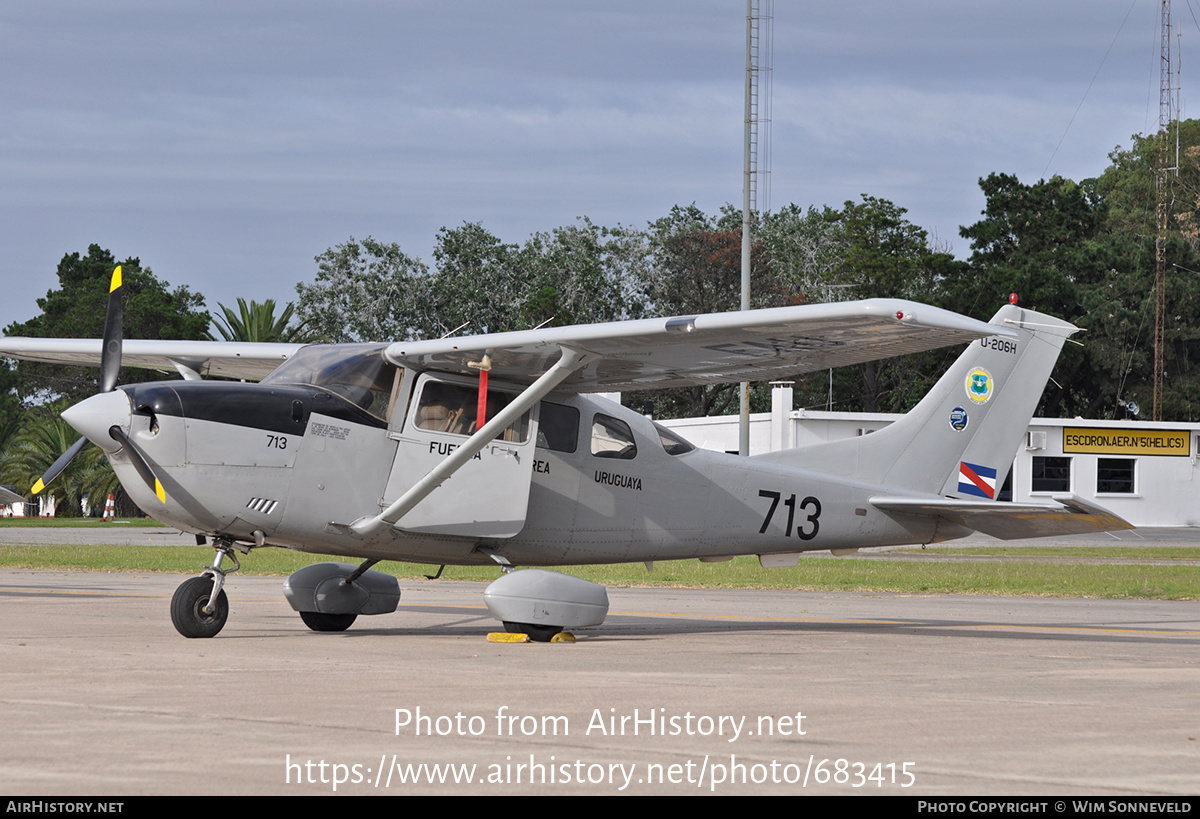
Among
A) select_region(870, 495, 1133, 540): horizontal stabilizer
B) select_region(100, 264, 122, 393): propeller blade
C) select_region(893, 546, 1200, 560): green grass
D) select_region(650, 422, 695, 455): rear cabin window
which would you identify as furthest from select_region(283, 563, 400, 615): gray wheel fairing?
select_region(893, 546, 1200, 560): green grass

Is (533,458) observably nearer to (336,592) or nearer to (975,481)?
(336,592)

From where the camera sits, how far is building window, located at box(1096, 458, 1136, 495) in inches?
2076

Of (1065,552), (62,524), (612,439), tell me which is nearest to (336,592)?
(612,439)

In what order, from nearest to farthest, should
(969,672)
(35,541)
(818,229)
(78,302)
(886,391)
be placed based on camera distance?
(969,672), (35,541), (886,391), (818,229), (78,302)

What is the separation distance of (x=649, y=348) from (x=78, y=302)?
7947cm

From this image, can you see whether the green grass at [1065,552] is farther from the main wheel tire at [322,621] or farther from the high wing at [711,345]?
the main wheel tire at [322,621]

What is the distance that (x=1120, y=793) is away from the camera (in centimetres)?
455

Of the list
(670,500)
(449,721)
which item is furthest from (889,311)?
(449,721)

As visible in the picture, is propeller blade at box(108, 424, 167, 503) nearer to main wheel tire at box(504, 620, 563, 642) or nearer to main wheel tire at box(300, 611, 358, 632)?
main wheel tire at box(300, 611, 358, 632)

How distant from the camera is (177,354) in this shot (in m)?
14.3

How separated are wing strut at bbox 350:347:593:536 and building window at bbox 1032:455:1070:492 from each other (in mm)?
43997

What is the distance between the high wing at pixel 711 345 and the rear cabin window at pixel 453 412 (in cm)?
19

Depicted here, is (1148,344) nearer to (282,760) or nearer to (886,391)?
(886,391)

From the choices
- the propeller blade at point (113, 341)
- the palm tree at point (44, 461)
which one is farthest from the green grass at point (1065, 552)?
the palm tree at point (44, 461)
